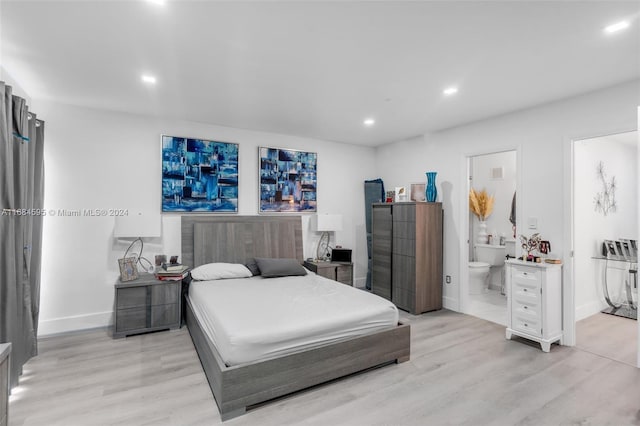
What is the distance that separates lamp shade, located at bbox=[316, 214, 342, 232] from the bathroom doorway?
91.0 inches

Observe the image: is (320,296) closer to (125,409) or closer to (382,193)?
(125,409)

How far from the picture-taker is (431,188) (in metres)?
4.60

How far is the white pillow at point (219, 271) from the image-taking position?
3.82 meters

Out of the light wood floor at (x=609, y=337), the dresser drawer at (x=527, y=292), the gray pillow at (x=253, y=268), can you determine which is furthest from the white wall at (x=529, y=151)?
the gray pillow at (x=253, y=268)

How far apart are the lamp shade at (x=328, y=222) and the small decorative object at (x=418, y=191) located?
1.17m

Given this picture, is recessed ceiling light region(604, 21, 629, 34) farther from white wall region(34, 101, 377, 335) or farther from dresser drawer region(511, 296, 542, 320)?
white wall region(34, 101, 377, 335)

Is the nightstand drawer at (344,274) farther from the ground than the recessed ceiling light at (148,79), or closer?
closer

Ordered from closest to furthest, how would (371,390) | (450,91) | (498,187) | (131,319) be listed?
A: (371,390) → (450,91) → (131,319) → (498,187)

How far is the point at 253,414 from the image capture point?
7.03ft

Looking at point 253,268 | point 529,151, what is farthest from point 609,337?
point 253,268

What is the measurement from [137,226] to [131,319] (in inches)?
40.0

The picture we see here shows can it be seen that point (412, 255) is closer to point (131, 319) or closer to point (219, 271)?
point (219, 271)

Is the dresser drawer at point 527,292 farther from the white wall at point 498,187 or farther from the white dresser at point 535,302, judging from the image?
the white wall at point 498,187

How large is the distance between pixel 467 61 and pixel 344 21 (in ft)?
3.77
